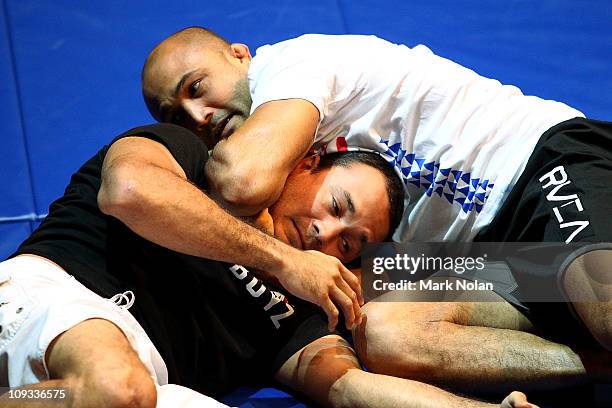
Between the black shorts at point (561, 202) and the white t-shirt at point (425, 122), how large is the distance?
0.17 ft

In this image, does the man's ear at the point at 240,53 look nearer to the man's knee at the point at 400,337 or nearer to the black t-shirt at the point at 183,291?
the black t-shirt at the point at 183,291

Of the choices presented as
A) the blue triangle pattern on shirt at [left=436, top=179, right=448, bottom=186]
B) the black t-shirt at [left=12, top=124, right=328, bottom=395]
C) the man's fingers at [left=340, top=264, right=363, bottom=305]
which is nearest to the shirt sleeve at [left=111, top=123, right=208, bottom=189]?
the black t-shirt at [left=12, top=124, right=328, bottom=395]

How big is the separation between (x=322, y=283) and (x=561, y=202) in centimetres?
63

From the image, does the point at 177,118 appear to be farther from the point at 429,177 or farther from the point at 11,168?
the point at 429,177

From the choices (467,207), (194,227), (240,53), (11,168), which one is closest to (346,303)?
(194,227)

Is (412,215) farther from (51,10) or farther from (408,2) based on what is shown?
(51,10)

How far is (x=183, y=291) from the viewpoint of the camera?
1760 millimetres

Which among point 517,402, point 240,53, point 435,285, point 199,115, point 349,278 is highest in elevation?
point 240,53

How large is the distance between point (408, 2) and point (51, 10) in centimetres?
148

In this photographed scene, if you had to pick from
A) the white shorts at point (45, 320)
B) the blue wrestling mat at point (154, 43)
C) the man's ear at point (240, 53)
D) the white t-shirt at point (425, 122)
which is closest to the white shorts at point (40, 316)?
the white shorts at point (45, 320)

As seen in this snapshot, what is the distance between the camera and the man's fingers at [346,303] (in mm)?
1684

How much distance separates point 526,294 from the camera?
1965 millimetres

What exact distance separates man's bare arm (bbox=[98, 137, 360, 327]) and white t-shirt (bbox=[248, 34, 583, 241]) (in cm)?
49

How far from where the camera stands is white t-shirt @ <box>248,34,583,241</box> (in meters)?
2.11
